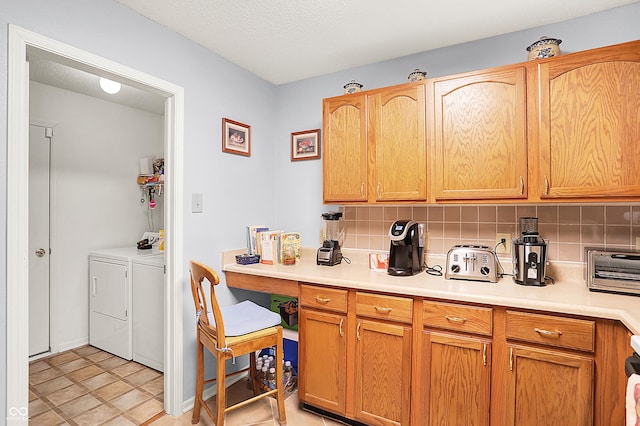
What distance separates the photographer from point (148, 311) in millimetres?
2637

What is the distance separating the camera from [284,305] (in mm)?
2695

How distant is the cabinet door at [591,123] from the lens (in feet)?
5.05

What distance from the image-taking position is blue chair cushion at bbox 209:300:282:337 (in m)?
1.83

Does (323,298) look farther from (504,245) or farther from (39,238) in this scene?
(39,238)

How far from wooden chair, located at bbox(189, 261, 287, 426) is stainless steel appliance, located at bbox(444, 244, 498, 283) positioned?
1.10m

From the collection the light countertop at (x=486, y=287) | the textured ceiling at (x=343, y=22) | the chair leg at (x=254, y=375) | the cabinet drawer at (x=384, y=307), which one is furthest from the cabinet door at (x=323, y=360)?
the textured ceiling at (x=343, y=22)

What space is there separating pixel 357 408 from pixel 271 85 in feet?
8.40

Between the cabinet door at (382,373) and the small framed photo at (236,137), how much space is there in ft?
5.15

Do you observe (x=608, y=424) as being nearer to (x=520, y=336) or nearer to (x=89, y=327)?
(x=520, y=336)

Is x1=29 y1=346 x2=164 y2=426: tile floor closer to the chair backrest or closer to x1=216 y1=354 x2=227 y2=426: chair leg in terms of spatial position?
x1=216 y1=354 x2=227 y2=426: chair leg

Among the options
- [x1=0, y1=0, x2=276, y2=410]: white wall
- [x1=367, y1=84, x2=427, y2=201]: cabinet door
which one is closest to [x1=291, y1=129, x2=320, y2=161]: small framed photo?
[x1=0, y1=0, x2=276, y2=410]: white wall

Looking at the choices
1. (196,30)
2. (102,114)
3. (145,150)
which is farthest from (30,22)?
(145,150)

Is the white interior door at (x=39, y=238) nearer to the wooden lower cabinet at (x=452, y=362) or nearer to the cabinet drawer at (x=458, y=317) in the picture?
the wooden lower cabinet at (x=452, y=362)

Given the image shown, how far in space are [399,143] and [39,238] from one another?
3215mm
